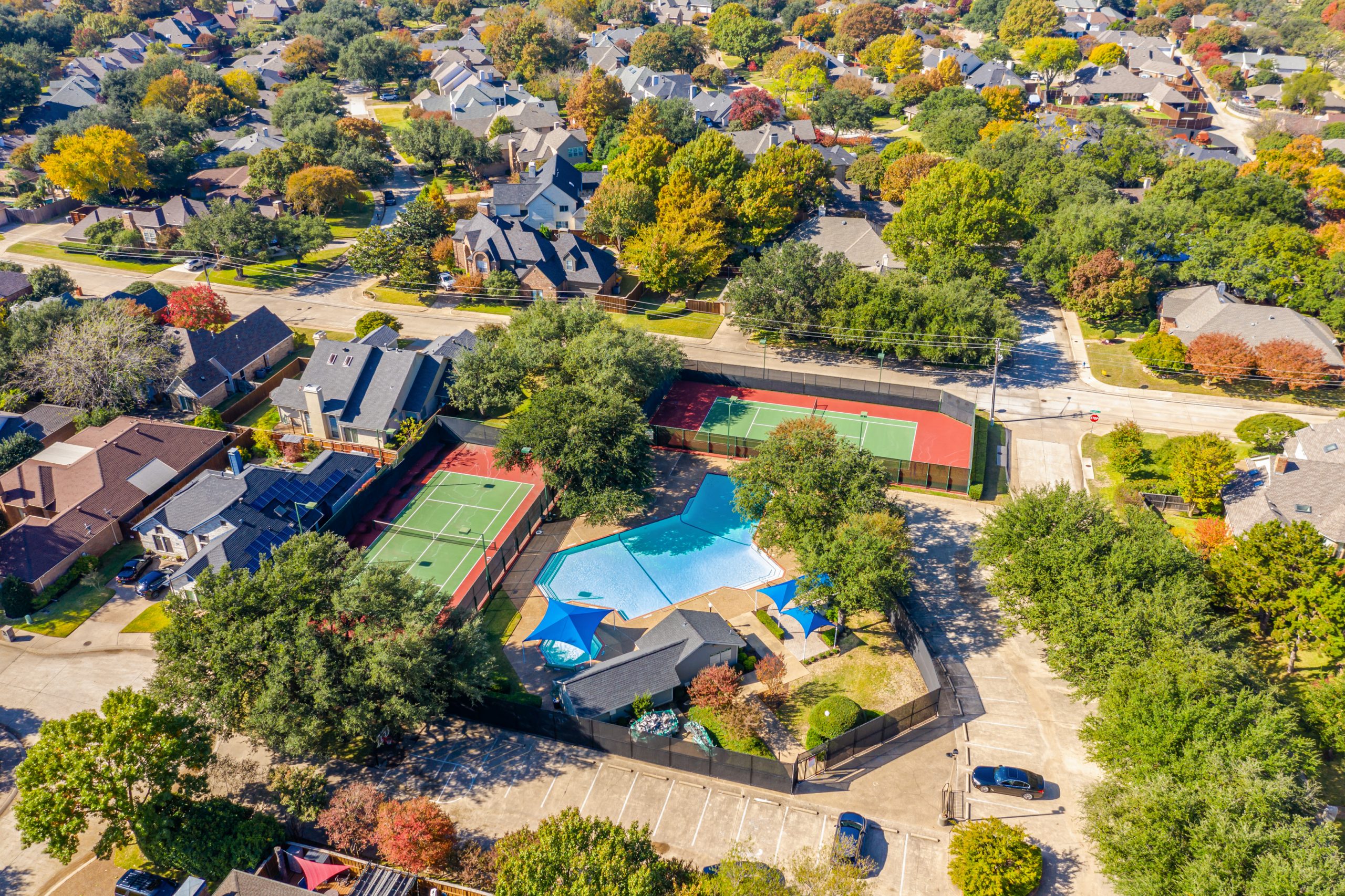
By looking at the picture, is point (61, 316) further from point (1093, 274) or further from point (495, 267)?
point (1093, 274)

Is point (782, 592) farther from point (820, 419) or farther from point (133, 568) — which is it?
point (133, 568)

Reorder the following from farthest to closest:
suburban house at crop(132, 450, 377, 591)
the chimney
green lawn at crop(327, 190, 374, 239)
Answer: green lawn at crop(327, 190, 374, 239) < the chimney < suburban house at crop(132, 450, 377, 591)

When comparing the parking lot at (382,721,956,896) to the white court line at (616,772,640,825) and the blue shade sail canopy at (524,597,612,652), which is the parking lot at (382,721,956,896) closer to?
the white court line at (616,772,640,825)

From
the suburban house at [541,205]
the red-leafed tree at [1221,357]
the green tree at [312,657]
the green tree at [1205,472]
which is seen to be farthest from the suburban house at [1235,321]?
the green tree at [312,657]

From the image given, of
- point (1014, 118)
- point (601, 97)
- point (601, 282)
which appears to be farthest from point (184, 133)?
point (1014, 118)

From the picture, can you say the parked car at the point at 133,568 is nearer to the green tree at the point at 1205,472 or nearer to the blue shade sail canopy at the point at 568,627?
the blue shade sail canopy at the point at 568,627

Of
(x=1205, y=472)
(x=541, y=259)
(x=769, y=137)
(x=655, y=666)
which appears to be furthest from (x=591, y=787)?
(x=769, y=137)

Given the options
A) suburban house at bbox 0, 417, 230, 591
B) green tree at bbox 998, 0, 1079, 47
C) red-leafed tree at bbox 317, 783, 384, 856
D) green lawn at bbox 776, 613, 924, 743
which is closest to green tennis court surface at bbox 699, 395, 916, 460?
green lawn at bbox 776, 613, 924, 743
